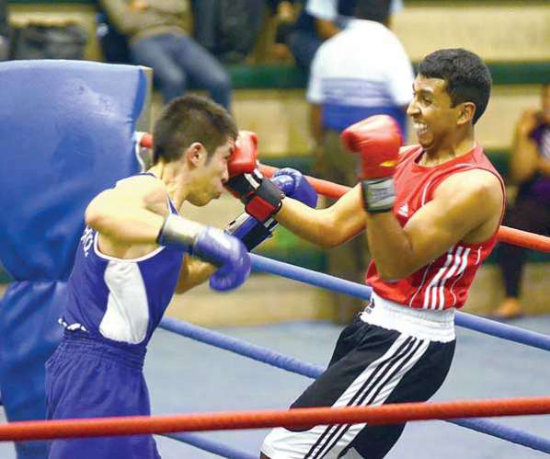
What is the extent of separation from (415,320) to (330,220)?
1.31 feet

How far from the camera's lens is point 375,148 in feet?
10.2

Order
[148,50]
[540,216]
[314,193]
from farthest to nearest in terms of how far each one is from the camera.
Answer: [540,216], [148,50], [314,193]

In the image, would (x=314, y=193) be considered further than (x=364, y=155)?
Yes

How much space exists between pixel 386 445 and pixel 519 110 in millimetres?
4828

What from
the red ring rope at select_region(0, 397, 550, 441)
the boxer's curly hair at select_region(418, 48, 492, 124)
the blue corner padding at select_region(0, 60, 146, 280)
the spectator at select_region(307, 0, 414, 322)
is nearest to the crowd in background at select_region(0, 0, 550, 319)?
the spectator at select_region(307, 0, 414, 322)

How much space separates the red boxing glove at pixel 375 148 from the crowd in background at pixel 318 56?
331 cm

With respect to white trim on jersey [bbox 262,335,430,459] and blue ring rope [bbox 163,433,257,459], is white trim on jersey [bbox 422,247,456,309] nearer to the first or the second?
white trim on jersey [bbox 262,335,430,459]

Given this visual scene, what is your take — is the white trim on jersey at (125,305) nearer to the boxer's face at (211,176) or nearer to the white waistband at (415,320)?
the boxer's face at (211,176)

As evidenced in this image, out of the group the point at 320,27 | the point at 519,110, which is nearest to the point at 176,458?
the point at 320,27

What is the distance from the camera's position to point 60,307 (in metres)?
3.99

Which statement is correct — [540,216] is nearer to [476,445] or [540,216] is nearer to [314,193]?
[476,445]

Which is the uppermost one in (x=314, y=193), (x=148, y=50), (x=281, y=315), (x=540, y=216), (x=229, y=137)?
(x=229, y=137)

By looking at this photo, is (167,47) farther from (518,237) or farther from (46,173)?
(518,237)

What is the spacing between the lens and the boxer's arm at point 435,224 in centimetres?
315
